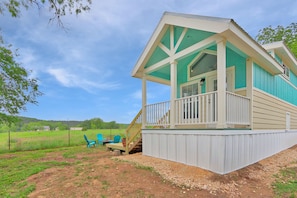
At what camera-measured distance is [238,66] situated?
6.36m

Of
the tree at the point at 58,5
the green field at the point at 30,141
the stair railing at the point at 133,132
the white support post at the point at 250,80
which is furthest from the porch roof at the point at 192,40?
the green field at the point at 30,141

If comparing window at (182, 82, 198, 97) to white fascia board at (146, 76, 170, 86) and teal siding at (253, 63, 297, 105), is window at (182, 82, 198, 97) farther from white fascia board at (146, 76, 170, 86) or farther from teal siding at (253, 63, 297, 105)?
teal siding at (253, 63, 297, 105)

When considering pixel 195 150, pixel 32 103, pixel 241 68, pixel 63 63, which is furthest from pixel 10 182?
pixel 63 63

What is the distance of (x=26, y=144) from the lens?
11.8 meters

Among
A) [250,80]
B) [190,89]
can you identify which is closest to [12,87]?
[190,89]

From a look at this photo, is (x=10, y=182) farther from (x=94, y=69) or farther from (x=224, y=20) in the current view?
(x=94, y=69)

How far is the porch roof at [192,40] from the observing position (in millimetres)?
4648

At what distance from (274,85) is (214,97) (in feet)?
13.1

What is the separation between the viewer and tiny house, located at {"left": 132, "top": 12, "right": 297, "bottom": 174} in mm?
4656

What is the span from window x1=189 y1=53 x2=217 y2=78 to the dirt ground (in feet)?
12.9

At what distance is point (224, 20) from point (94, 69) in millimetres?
12423

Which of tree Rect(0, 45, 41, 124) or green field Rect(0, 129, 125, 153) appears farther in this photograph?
green field Rect(0, 129, 125, 153)

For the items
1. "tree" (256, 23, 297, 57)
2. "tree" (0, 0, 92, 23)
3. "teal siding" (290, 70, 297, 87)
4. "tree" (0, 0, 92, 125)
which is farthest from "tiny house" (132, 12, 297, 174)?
"tree" (256, 23, 297, 57)

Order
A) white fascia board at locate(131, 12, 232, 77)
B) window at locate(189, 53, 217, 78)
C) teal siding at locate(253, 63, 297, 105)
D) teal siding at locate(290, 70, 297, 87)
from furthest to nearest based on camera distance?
teal siding at locate(290, 70, 297, 87), window at locate(189, 53, 217, 78), teal siding at locate(253, 63, 297, 105), white fascia board at locate(131, 12, 232, 77)
